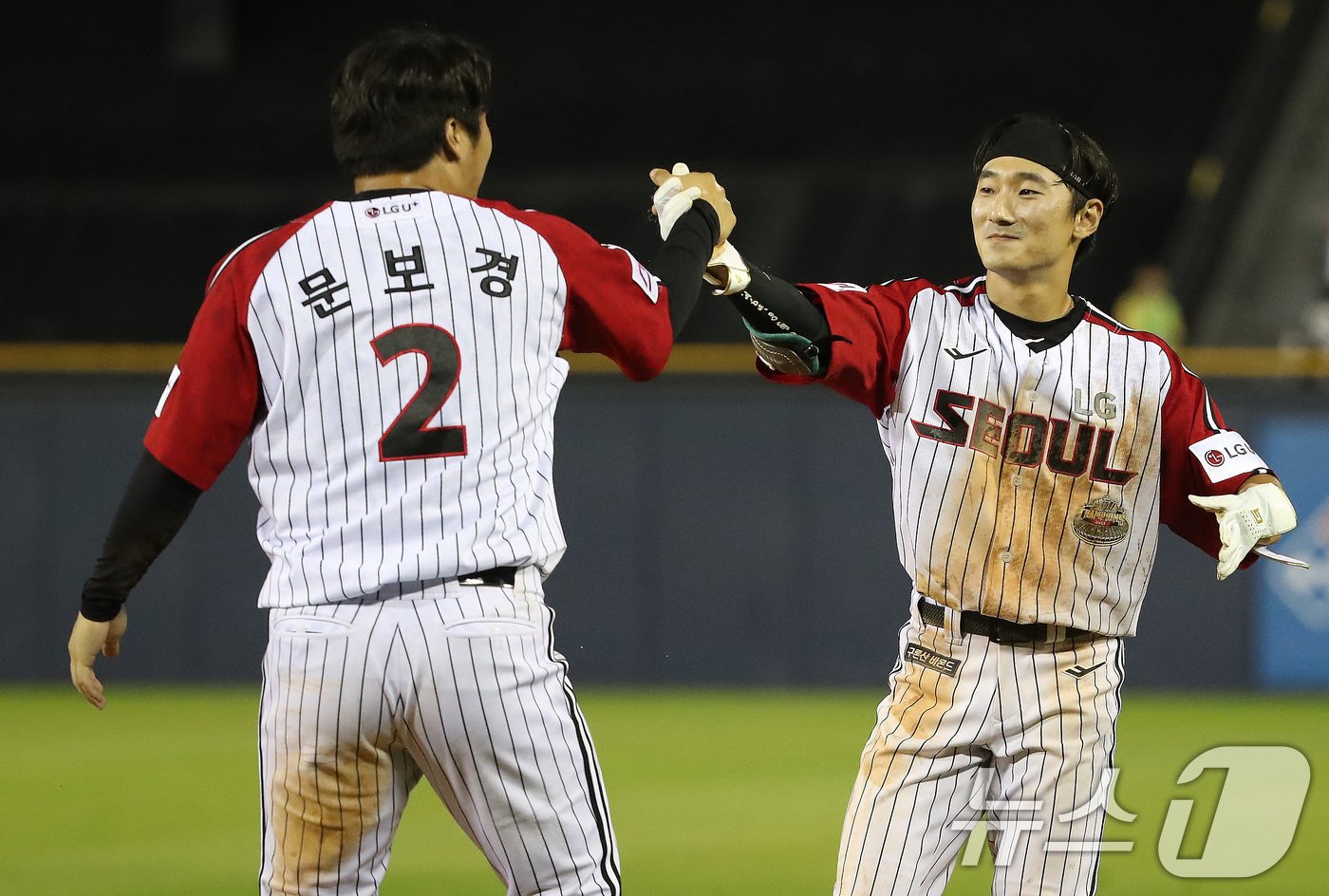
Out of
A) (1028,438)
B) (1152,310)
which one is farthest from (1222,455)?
(1152,310)

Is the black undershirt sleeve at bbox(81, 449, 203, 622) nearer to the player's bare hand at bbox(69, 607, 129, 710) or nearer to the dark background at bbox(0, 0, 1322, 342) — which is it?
the player's bare hand at bbox(69, 607, 129, 710)

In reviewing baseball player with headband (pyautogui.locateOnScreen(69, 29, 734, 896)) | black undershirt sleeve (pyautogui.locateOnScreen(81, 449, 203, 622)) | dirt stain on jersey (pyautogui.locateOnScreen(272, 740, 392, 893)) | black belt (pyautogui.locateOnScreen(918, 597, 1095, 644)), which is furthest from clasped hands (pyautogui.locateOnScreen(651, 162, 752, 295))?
dirt stain on jersey (pyautogui.locateOnScreen(272, 740, 392, 893))

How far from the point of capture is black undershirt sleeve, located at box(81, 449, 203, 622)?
131 inches

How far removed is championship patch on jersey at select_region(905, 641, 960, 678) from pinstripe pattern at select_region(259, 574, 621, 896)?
1.03 m

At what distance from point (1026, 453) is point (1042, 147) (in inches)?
29.7

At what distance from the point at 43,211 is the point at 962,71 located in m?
11.1

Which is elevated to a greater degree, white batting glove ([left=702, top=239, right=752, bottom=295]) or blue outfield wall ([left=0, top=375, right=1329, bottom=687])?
white batting glove ([left=702, top=239, right=752, bottom=295])

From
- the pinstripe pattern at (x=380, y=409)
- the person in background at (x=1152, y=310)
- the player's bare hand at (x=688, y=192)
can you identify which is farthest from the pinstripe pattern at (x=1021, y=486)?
the person in background at (x=1152, y=310)

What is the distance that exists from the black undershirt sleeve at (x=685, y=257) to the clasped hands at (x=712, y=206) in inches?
1.0

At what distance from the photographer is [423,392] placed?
3.20 metres

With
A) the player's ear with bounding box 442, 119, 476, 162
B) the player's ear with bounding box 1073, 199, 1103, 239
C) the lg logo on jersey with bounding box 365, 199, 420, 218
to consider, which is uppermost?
the player's ear with bounding box 442, 119, 476, 162

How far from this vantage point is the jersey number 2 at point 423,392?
10.5ft

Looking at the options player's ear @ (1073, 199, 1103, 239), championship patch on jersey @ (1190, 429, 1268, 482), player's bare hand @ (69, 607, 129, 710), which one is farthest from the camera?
player's ear @ (1073, 199, 1103, 239)

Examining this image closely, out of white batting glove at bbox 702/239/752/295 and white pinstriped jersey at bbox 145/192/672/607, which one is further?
white batting glove at bbox 702/239/752/295
